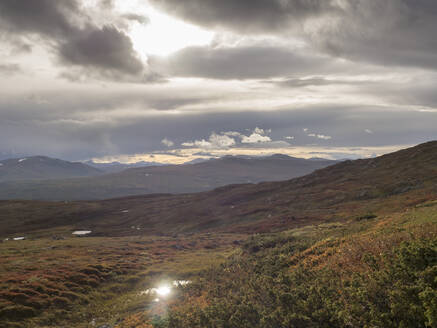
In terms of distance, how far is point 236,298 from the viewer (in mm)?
23297

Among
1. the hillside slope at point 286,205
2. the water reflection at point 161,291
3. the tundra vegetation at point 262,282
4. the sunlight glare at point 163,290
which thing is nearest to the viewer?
the tundra vegetation at point 262,282

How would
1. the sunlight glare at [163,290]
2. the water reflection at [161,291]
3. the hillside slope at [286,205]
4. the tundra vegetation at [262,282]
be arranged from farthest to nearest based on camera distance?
1. the hillside slope at [286,205]
2. the sunlight glare at [163,290]
3. the water reflection at [161,291]
4. the tundra vegetation at [262,282]

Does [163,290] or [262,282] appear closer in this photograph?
[262,282]

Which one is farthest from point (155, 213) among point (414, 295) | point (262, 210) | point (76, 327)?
point (414, 295)

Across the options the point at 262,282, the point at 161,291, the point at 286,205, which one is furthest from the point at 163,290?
the point at 286,205

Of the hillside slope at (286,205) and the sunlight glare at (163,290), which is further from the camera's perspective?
the hillside slope at (286,205)

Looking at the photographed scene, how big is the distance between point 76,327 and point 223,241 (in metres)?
59.7

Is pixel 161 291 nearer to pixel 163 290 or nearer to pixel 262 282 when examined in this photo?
pixel 163 290

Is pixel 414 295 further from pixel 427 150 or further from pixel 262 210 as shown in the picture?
pixel 427 150

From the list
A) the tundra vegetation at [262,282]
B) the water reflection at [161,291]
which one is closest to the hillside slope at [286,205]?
the tundra vegetation at [262,282]

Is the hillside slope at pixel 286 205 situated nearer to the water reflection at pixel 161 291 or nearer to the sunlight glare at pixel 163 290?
the water reflection at pixel 161 291

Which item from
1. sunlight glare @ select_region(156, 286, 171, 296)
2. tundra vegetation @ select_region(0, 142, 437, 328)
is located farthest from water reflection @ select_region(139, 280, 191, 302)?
tundra vegetation @ select_region(0, 142, 437, 328)

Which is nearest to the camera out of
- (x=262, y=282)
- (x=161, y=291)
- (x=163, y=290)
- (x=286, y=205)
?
(x=262, y=282)

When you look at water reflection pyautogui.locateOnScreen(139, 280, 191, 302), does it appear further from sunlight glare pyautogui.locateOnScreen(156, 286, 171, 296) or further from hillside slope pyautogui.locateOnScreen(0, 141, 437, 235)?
hillside slope pyautogui.locateOnScreen(0, 141, 437, 235)
